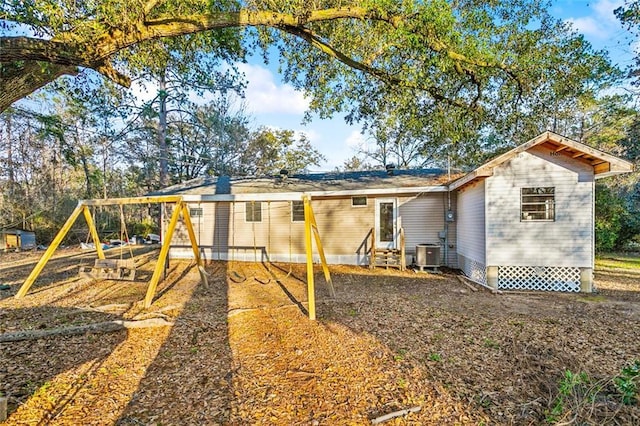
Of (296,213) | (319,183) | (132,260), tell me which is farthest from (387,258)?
(132,260)

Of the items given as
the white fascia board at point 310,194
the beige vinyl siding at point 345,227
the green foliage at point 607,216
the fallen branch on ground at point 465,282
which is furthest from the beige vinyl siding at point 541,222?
the green foliage at point 607,216

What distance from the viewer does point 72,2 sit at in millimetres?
3951

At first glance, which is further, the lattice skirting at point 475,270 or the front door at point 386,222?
the front door at point 386,222

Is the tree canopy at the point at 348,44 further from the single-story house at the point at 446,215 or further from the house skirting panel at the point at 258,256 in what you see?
the house skirting panel at the point at 258,256

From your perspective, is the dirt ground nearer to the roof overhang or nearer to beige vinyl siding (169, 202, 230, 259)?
the roof overhang

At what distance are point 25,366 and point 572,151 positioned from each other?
10535mm

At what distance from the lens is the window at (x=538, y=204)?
24.6 feet

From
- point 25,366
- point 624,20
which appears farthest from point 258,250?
point 624,20

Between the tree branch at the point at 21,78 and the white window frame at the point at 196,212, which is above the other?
the tree branch at the point at 21,78

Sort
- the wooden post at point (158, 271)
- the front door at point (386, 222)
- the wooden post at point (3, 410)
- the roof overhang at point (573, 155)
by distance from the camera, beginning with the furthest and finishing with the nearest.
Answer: the front door at point (386, 222) → the roof overhang at point (573, 155) → the wooden post at point (158, 271) → the wooden post at point (3, 410)

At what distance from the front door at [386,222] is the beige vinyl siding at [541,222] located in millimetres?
3346

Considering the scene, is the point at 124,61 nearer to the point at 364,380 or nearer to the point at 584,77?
the point at 364,380

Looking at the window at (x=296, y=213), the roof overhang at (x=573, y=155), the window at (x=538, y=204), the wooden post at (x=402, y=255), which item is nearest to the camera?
the roof overhang at (x=573, y=155)

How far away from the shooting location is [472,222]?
8.64 meters
